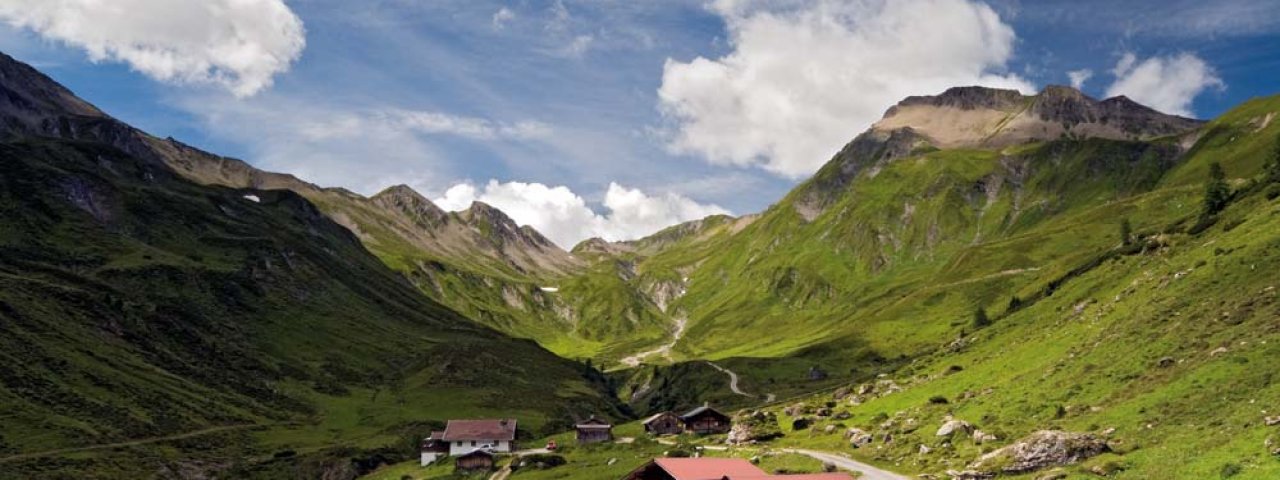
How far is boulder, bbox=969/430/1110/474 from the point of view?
197 feet

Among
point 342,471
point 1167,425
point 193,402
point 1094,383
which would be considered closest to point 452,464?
point 342,471

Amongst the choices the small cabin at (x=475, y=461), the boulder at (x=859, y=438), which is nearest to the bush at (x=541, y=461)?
the small cabin at (x=475, y=461)

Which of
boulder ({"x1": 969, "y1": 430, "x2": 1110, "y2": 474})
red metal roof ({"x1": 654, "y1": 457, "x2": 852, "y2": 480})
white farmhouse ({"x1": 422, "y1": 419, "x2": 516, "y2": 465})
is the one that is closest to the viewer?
red metal roof ({"x1": 654, "y1": 457, "x2": 852, "y2": 480})

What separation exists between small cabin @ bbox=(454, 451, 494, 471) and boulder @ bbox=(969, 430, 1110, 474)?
88.4 meters

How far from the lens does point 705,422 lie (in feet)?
461

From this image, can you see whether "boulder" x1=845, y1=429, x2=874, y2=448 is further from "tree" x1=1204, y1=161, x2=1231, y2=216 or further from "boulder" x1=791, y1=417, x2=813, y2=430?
"tree" x1=1204, y1=161, x2=1231, y2=216

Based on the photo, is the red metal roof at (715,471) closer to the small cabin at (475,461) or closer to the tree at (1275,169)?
the small cabin at (475,461)

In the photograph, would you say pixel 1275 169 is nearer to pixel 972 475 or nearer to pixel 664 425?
pixel 972 475

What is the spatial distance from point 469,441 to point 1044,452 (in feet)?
349

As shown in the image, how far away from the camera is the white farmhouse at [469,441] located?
144875 millimetres

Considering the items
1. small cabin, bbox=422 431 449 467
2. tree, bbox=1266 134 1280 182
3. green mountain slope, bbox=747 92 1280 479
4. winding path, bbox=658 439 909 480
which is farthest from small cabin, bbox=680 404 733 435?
tree, bbox=1266 134 1280 182

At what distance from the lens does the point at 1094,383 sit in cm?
7756

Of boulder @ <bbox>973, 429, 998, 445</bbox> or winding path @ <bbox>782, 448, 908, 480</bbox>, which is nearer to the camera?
winding path @ <bbox>782, 448, 908, 480</bbox>

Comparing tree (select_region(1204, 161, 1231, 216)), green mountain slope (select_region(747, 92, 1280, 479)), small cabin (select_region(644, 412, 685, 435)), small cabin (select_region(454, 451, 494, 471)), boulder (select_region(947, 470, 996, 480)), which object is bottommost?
small cabin (select_region(454, 451, 494, 471))
